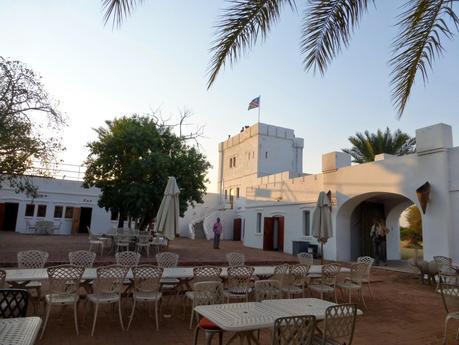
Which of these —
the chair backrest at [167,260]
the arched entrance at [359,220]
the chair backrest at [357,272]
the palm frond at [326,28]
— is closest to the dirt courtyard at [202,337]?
the chair backrest at [357,272]

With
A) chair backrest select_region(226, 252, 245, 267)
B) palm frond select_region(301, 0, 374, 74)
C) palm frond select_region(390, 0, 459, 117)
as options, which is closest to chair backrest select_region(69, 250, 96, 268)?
chair backrest select_region(226, 252, 245, 267)

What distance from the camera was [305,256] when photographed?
8.92m

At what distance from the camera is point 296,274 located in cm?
679

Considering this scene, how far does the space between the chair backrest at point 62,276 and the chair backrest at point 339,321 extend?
11.9 feet

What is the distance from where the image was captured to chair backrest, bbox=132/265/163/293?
18.2 ft

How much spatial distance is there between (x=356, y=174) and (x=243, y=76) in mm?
11250

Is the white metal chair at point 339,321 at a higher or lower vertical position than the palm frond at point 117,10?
lower

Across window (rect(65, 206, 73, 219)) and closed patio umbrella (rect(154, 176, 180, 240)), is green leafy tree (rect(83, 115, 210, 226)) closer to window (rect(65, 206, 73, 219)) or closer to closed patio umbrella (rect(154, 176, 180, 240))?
closed patio umbrella (rect(154, 176, 180, 240))

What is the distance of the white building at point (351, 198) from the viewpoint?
11250 mm

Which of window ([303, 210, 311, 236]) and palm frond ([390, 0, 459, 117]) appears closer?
palm frond ([390, 0, 459, 117])

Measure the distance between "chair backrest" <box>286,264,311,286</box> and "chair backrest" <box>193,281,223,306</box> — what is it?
2.40m

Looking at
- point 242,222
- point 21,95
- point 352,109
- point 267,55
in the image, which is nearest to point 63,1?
point 267,55

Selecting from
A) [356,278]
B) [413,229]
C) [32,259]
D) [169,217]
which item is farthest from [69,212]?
[413,229]

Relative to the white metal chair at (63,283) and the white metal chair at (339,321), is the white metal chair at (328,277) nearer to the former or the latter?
the white metal chair at (339,321)
